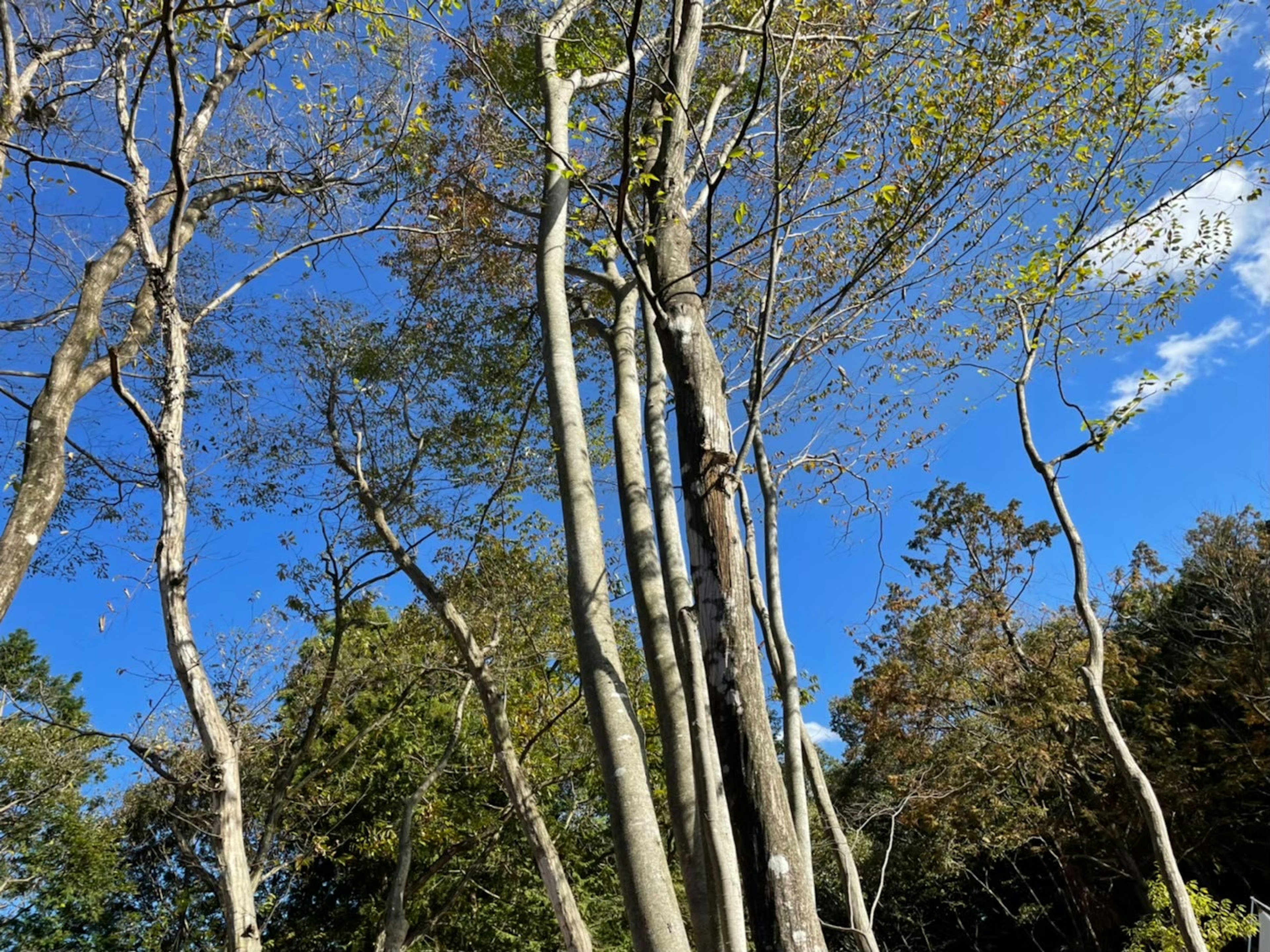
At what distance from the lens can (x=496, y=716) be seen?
Result: 6.83 metres

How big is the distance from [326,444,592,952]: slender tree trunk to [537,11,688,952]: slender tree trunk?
2.58 meters

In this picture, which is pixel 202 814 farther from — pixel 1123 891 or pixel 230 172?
pixel 1123 891

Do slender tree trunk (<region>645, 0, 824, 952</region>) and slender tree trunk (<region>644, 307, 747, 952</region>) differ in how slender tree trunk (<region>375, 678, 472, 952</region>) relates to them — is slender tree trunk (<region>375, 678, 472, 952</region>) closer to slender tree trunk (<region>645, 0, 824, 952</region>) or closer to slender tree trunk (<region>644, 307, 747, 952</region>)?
slender tree trunk (<region>644, 307, 747, 952</region>)

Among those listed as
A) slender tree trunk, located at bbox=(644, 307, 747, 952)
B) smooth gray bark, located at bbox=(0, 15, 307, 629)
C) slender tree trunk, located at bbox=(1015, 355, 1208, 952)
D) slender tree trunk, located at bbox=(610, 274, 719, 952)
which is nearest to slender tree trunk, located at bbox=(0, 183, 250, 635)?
smooth gray bark, located at bbox=(0, 15, 307, 629)

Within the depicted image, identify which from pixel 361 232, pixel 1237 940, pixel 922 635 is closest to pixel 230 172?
pixel 361 232

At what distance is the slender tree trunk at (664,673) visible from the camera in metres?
3.27

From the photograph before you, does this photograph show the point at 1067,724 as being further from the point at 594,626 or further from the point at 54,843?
the point at 54,843

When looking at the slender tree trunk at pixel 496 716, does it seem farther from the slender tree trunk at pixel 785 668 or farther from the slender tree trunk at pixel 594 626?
the slender tree trunk at pixel 594 626

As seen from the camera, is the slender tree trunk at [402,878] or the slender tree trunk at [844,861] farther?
the slender tree trunk at [402,878]

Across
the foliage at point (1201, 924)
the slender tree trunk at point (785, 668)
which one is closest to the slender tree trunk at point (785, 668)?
the slender tree trunk at point (785, 668)

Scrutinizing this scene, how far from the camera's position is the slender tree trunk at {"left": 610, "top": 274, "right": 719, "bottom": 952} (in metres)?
3.27

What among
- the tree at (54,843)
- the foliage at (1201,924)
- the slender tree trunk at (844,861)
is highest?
the tree at (54,843)

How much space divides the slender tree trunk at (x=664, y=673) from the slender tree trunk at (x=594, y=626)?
13 cm

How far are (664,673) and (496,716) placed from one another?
12.0 ft
